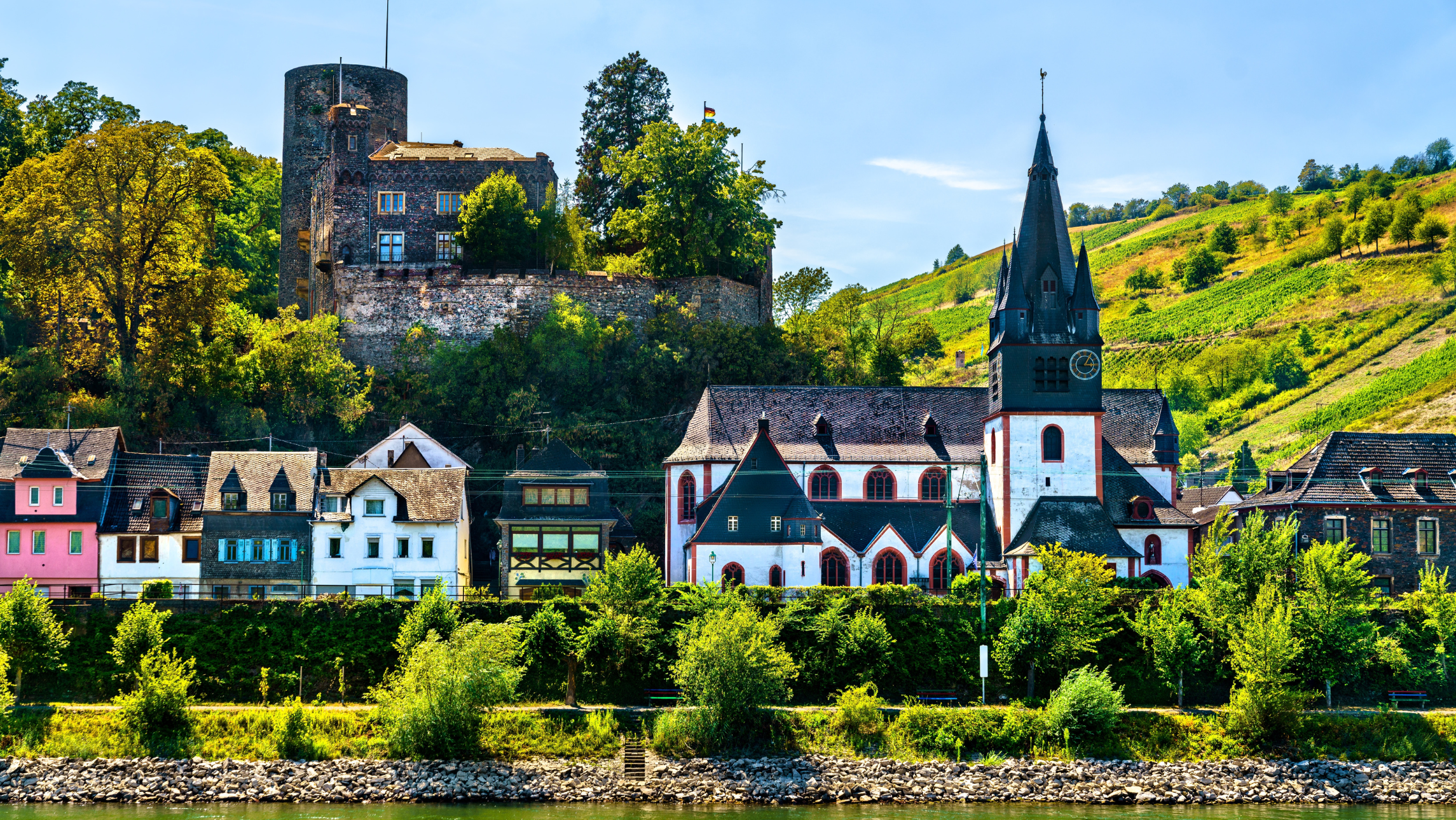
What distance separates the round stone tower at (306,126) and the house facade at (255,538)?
28.6m

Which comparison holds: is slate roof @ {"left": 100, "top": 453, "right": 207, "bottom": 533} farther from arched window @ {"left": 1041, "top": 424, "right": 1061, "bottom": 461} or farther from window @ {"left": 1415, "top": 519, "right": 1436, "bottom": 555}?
window @ {"left": 1415, "top": 519, "right": 1436, "bottom": 555}

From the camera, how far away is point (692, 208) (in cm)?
7988

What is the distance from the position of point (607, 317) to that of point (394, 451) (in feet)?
50.8

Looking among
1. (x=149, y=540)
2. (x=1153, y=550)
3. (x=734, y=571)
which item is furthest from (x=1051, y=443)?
(x=149, y=540)

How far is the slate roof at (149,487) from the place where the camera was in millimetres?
57688

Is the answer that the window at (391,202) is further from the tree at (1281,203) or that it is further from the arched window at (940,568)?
the tree at (1281,203)

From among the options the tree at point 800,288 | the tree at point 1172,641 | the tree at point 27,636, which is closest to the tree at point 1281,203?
the tree at point 800,288

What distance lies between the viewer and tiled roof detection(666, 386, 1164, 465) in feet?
214

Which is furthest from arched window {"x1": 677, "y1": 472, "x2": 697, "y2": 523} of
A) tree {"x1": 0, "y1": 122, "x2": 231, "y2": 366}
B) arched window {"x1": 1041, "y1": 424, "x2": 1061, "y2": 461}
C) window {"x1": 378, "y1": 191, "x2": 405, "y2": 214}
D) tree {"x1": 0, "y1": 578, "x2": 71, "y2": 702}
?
tree {"x1": 0, "y1": 578, "x2": 71, "y2": 702}

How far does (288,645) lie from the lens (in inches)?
2000

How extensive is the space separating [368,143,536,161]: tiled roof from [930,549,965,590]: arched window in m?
32.4

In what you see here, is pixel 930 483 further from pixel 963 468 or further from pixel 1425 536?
pixel 1425 536

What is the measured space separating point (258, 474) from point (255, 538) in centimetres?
269

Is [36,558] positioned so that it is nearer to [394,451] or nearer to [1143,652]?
[394,451]
